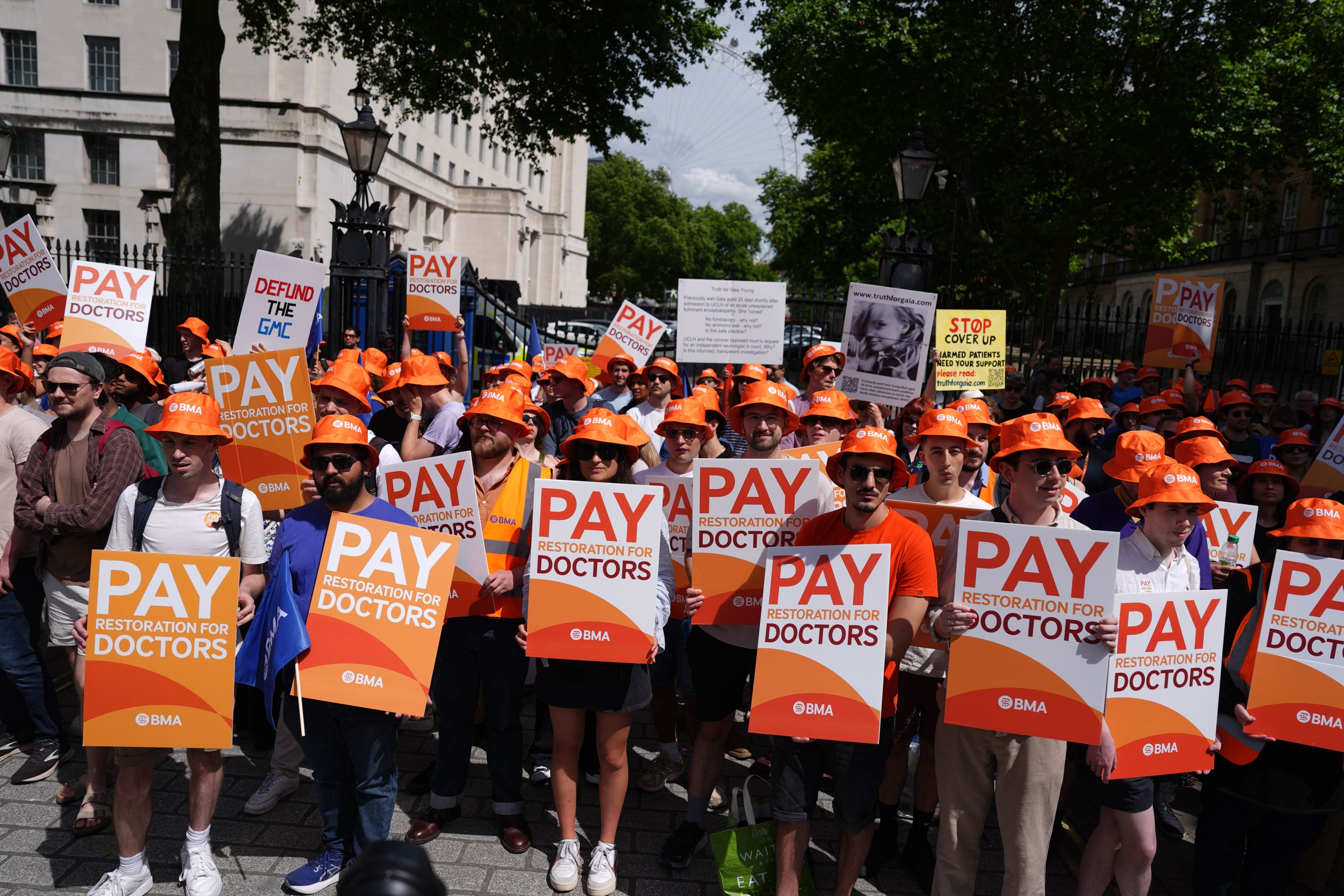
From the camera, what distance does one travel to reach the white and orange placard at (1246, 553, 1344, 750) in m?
3.93

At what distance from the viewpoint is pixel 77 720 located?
5828 mm

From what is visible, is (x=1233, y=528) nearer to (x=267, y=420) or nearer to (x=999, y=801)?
(x=999, y=801)

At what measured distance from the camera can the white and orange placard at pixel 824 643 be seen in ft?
12.9

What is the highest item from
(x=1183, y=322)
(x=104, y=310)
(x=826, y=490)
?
(x=1183, y=322)

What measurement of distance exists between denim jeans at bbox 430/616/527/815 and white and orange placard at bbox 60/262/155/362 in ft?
15.9

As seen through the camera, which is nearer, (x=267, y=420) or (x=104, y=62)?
(x=267, y=420)

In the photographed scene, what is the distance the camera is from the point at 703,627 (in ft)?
15.8

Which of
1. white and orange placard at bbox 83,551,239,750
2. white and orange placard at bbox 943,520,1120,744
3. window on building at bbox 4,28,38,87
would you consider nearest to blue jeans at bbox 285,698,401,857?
white and orange placard at bbox 83,551,239,750

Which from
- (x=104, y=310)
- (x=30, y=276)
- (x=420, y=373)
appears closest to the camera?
(x=420, y=373)

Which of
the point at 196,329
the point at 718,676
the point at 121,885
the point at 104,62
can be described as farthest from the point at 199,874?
Result: the point at 104,62

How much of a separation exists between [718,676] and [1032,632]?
159 cm

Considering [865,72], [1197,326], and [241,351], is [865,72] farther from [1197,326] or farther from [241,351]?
[241,351]

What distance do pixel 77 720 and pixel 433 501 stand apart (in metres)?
3.03

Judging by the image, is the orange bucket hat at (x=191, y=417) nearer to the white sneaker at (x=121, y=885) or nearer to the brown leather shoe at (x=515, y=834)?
the white sneaker at (x=121, y=885)
